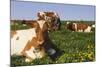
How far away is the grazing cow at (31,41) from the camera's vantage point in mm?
2117

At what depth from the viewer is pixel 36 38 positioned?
2.20 meters

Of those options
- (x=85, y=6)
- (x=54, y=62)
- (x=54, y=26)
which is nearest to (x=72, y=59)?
(x=54, y=62)

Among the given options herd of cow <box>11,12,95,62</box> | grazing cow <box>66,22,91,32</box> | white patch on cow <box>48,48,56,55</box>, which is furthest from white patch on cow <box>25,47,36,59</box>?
grazing cow <box>66,22,91,32</box>

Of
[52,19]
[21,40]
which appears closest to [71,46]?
[52,19]

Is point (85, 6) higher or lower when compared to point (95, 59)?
higher

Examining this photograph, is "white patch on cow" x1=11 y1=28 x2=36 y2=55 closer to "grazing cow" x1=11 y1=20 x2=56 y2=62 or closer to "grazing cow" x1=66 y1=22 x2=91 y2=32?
"grazing cow" x1=11 y1=20 x2=56 y2=62

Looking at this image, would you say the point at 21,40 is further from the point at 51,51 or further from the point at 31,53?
the point at 51,51

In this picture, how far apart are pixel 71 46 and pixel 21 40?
544 millimetres

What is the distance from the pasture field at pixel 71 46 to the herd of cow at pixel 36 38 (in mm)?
A: 50

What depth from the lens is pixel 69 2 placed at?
235cm

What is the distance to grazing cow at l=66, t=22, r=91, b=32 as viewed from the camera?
7.70ft
